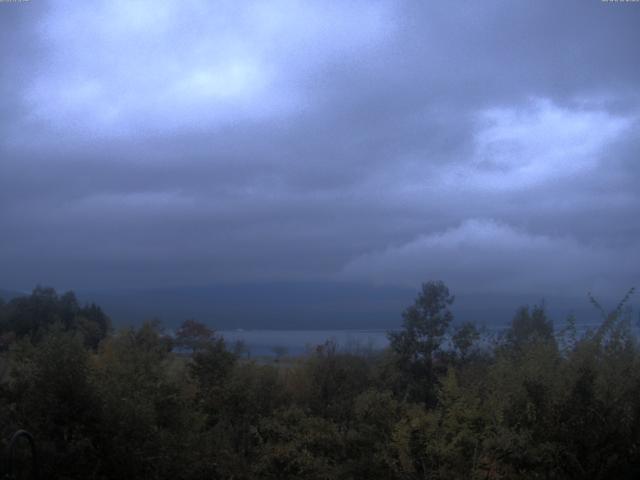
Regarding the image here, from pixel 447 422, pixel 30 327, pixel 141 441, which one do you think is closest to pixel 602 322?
pixel 447 422

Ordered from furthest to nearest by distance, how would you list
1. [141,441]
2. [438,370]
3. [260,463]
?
1. [438,370]
2. [260,463]
3. [141,441]

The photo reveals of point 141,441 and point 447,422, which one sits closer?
point 141,441

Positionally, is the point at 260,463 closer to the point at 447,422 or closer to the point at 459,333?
the point at 447,422

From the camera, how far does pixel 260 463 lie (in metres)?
16.5

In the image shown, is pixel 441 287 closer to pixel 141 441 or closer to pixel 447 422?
pixel 447 422

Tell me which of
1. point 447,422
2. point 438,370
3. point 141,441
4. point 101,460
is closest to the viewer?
point 101,460

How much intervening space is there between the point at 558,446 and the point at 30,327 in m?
48.9

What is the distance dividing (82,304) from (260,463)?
48154 millimetres

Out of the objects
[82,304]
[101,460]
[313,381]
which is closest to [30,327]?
[82,304]

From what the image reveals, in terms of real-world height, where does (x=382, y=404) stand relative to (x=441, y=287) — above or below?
below

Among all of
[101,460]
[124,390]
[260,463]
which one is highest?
[124,390]

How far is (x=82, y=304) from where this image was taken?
61188 millimetres

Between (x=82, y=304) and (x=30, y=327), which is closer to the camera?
(x=30, y=327)

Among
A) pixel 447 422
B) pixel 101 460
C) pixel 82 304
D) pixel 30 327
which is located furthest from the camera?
pixel 82 304
